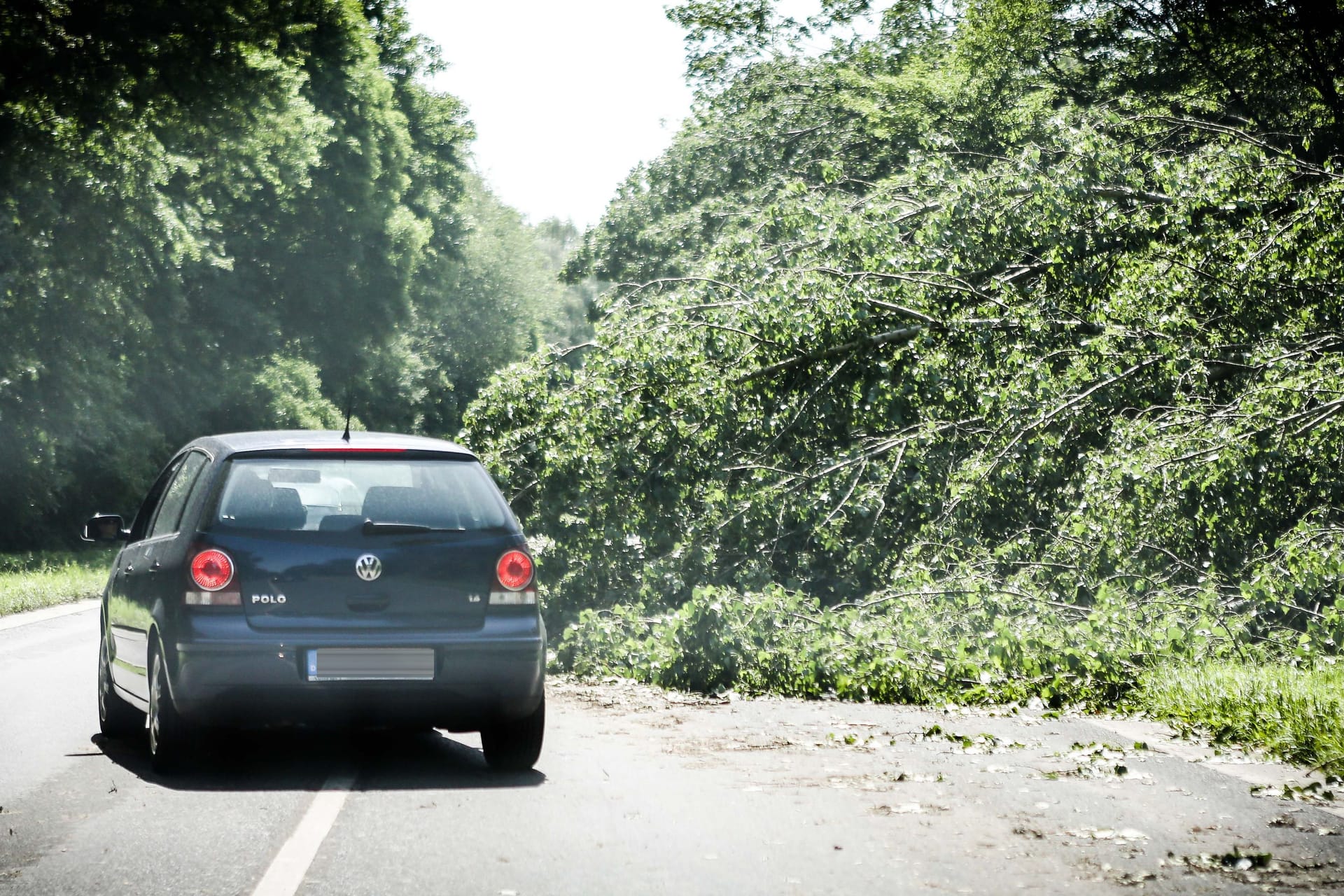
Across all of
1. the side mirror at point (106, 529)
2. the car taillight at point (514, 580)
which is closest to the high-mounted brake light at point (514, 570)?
the car taillight at point (514, 580)

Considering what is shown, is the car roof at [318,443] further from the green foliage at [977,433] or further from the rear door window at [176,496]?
the green foliage at [977,433]

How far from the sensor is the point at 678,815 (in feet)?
20.9

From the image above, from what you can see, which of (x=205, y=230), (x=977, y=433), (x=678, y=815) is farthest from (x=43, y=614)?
(x=205, y=230)

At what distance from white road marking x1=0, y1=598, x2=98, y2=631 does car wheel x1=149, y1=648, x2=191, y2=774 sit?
10.1 m

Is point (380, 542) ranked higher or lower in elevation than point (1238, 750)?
higher

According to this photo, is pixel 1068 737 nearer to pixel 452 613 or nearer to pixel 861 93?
pixel 452 613

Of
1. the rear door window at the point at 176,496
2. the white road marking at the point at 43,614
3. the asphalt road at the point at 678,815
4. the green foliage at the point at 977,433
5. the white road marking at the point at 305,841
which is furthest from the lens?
the white road marking at the point at 43,614

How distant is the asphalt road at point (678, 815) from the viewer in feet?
17.2

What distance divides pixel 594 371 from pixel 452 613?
26.5 feet

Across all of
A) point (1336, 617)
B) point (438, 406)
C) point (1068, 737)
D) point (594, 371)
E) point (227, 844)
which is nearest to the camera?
point (227, 844)

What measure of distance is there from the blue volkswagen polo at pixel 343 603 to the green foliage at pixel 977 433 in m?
3.97

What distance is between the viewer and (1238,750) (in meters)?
7.69

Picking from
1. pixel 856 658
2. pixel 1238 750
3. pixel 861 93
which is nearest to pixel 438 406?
pixel 861 93

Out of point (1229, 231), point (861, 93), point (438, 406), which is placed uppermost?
point (861, 93)
